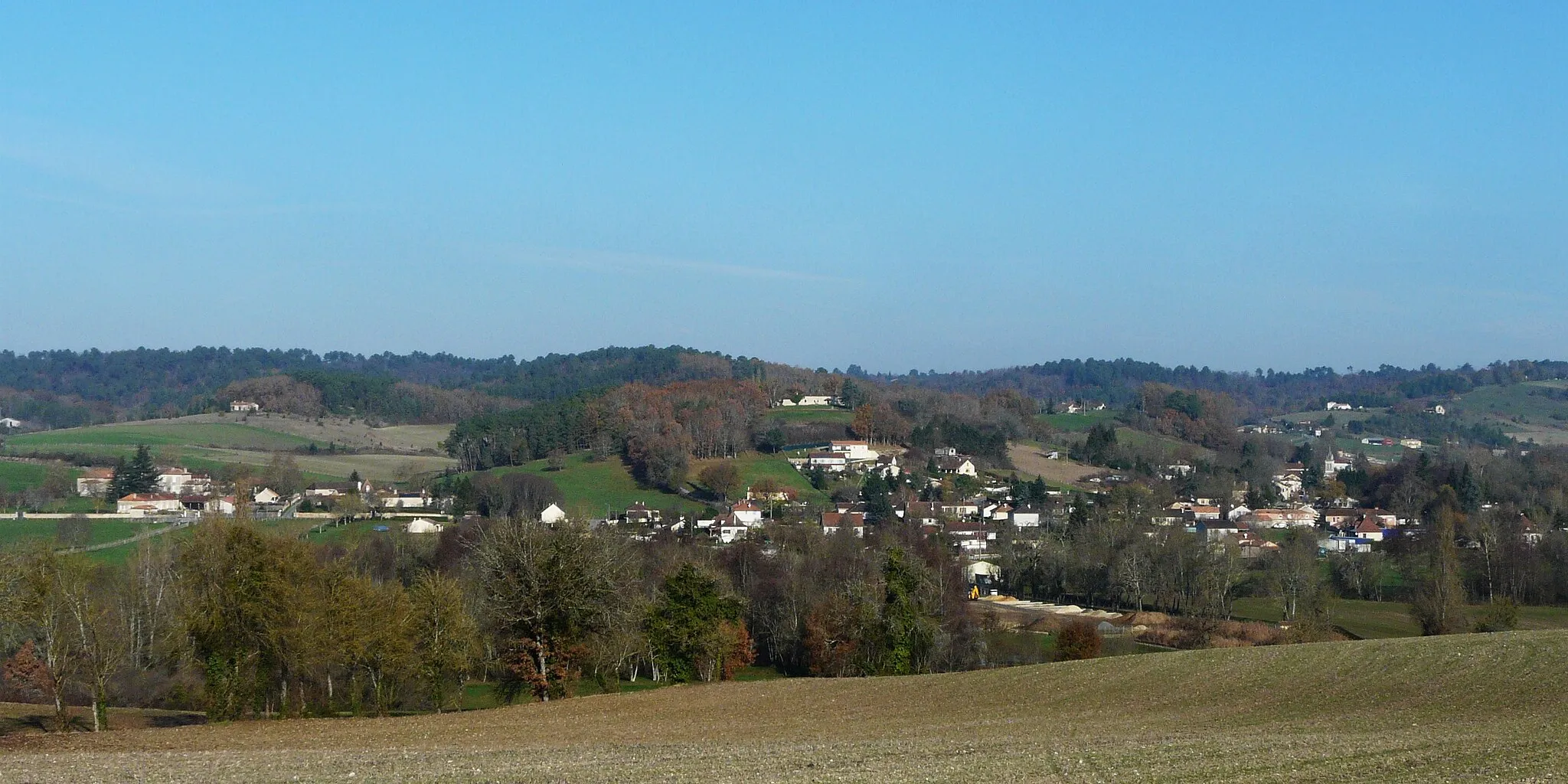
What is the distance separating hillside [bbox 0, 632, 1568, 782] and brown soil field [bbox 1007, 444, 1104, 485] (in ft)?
383

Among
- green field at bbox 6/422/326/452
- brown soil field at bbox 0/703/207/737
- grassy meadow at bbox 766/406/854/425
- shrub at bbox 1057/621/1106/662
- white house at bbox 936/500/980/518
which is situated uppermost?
grassy meadow at bbox 766/406/854/425

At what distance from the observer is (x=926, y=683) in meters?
37.8

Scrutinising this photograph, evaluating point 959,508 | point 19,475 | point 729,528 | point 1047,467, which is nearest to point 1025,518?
point 959,508

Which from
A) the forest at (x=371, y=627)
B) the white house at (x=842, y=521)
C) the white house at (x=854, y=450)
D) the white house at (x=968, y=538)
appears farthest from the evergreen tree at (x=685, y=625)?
Result: the white house at (x=854, y=450)

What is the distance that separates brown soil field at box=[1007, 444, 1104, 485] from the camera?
15475cm

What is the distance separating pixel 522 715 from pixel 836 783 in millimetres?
15929

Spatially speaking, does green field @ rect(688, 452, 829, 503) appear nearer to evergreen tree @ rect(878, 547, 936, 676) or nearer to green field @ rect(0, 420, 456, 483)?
green field @ rect(0, 420, 456, 483)

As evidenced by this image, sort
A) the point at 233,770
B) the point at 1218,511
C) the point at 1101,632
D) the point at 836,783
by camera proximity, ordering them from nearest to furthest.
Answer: the point at 836,783, the point at 233,770, the point at 1101,632, the point at 1218,511

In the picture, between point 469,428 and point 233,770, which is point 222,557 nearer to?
point 233,770

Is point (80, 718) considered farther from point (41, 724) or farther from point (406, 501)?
point (406, 501)

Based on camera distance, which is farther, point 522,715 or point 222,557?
point 222,557

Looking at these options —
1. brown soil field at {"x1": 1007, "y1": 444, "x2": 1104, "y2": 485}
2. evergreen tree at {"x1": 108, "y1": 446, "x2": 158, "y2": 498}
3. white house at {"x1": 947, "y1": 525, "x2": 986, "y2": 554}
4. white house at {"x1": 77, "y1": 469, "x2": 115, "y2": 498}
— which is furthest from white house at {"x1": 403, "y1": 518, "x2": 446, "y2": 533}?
brown soil field at {"x1": 1007, "y1": 444, "x2": 1104, "y2": 485}

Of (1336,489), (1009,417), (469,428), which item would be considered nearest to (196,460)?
(469,428)

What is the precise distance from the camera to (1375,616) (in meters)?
68.8
